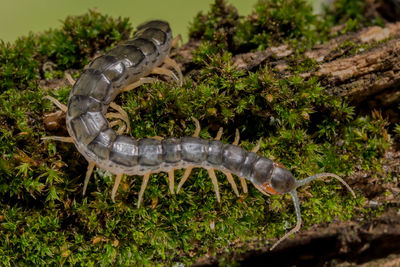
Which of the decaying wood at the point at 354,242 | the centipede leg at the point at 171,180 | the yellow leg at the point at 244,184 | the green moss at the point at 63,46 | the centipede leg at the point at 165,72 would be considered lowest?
the decaying wood at the point at 354,242

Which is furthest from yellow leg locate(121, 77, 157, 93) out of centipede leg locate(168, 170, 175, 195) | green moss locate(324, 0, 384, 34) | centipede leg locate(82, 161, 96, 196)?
green moss locate(324, 0, 384, 34)

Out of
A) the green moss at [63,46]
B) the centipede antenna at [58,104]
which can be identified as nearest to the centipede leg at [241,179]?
the centipede antenna at [58,104]

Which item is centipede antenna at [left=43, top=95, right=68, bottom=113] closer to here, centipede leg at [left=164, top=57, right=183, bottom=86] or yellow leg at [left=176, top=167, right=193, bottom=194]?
centipede leg at [left=164, top=57, right=183, bottom=86]

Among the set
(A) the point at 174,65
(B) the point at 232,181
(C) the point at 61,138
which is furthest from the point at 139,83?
(B) the point at 232,181

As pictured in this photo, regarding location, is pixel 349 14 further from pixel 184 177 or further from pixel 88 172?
pixel 88 172

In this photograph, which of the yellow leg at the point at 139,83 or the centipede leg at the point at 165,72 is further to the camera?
the centipede leg at the point at 165,72

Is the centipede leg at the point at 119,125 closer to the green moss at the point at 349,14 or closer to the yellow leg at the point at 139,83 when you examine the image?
the yellow leg at the point at 139,83
